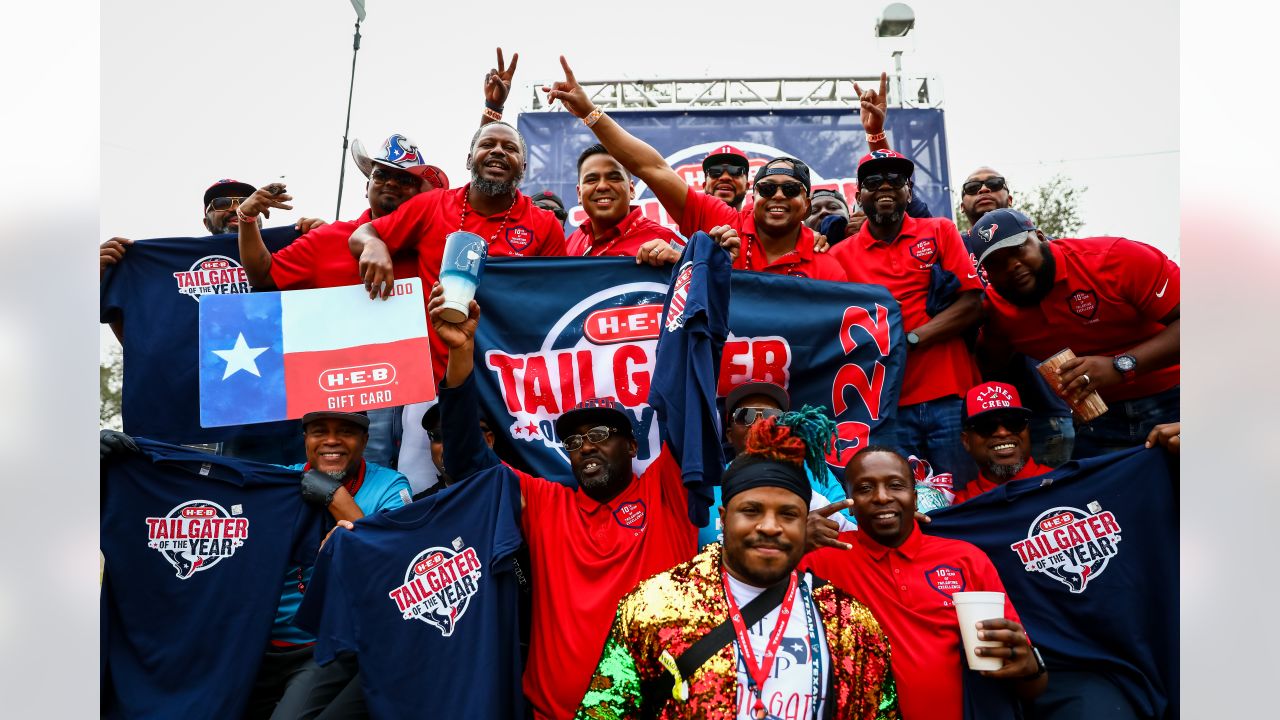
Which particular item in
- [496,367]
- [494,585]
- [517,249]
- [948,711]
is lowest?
[948,711]

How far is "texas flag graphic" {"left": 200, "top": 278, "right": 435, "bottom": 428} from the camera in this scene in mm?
5562

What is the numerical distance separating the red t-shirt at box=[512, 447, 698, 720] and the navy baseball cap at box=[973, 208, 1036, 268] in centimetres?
225

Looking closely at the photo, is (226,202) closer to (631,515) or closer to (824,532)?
(631,515)

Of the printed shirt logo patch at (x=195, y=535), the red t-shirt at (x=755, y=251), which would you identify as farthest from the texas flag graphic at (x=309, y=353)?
the red t-shirt at (x=755, y=251)

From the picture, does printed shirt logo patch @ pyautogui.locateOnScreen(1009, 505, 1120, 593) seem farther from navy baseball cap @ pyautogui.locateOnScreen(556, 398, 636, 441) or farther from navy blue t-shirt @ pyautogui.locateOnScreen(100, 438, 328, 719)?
navy blue t-shirt @ pyautogui.locateOnScreen(100, 438, 328, 719)

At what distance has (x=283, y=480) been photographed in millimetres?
5211

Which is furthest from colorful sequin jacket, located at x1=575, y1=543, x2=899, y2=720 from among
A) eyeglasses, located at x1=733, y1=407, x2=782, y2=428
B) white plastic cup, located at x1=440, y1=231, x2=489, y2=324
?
white plastic cup, located at x1=440, y1=231, x2=489, y2=324

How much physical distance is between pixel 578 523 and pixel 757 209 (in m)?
2.30

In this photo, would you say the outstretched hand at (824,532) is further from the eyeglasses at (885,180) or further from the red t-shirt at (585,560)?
the eyeglasses at (885,180)

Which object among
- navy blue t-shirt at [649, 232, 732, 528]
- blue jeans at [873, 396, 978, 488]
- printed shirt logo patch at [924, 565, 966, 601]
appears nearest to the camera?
navy blue t-shirt at [649, 232, 732, 528]

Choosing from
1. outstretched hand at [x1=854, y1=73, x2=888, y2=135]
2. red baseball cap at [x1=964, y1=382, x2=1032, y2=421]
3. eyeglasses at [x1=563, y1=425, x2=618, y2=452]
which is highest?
outstretched hand at [x1=854, y1=73, x2=888, y2=135]

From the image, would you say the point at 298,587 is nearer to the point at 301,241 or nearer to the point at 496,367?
the point at 496,367

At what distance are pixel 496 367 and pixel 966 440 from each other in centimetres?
256

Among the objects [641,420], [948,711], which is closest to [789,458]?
[948,711]
